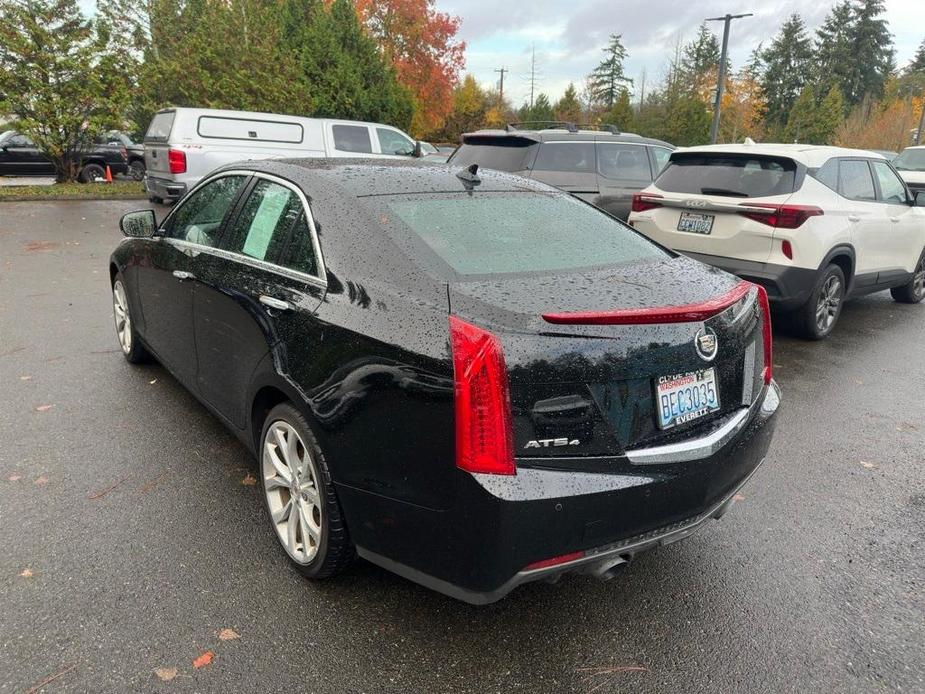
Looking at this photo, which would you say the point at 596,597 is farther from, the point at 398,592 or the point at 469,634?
the point at 398,592

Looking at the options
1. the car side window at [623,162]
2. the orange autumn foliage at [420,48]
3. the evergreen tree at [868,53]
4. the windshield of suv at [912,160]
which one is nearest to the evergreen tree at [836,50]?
the evergreen tree at [868,53]

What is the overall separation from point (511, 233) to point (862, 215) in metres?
5.18

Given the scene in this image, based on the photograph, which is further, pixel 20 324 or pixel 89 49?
pixel 89 49

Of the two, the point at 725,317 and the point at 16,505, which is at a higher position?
the point at 725,317

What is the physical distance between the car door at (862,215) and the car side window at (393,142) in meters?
10.1

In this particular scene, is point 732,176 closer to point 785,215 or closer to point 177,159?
point 785,215

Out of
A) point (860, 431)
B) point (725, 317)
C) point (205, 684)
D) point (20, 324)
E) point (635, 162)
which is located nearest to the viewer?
point (205, 684)

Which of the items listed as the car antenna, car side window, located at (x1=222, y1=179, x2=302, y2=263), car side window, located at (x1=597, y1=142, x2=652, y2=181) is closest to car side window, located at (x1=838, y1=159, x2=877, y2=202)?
car side window, located at (x1=597, y1=142, x2=652, y2=181)

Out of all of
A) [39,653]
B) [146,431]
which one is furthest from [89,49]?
[39,653]

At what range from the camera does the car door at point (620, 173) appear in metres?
9.30

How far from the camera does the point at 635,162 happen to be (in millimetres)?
9625

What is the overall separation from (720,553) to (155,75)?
1928cm

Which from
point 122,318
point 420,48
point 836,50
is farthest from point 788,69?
point 122,318

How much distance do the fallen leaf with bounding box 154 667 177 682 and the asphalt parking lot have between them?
13 mm
